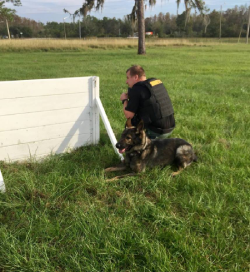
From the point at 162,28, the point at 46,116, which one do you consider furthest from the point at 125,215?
the point at 162,28

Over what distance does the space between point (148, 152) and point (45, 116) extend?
164cm

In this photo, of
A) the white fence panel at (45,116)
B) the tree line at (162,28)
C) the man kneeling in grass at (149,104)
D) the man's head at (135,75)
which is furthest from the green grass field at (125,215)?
the tree line at (162,28)

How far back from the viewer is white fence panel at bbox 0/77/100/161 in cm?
340

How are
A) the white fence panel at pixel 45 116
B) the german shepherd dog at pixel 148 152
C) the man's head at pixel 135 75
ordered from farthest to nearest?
the man's head at pixel 135 75, the white fence panel at pixel 45 116, the german shepherd dog at pixel 148 152

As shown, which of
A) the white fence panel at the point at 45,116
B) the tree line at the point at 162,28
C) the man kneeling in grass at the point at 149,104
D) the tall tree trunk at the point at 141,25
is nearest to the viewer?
the white fence panel at the point at 45,116

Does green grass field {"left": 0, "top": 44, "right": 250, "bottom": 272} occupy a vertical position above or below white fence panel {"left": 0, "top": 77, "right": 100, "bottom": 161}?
below

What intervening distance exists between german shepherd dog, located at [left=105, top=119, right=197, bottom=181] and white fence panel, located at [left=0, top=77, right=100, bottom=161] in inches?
39.7

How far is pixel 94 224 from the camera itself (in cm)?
233

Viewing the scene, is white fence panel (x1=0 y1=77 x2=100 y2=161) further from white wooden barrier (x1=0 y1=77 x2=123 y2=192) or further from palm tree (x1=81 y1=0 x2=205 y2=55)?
palm tree (x1=81 y1=0 x2=205 y2=55)

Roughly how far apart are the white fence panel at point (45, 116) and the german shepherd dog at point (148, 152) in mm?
1008

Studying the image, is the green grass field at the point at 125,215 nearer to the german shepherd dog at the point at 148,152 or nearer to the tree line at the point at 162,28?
the german shepherd dog at the point at 148,152

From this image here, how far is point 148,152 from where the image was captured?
3.40m

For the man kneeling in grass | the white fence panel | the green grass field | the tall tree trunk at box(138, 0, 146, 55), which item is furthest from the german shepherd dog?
the tall tree trunk at box(138, 0, 146, 55)

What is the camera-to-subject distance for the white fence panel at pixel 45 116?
134 inches
